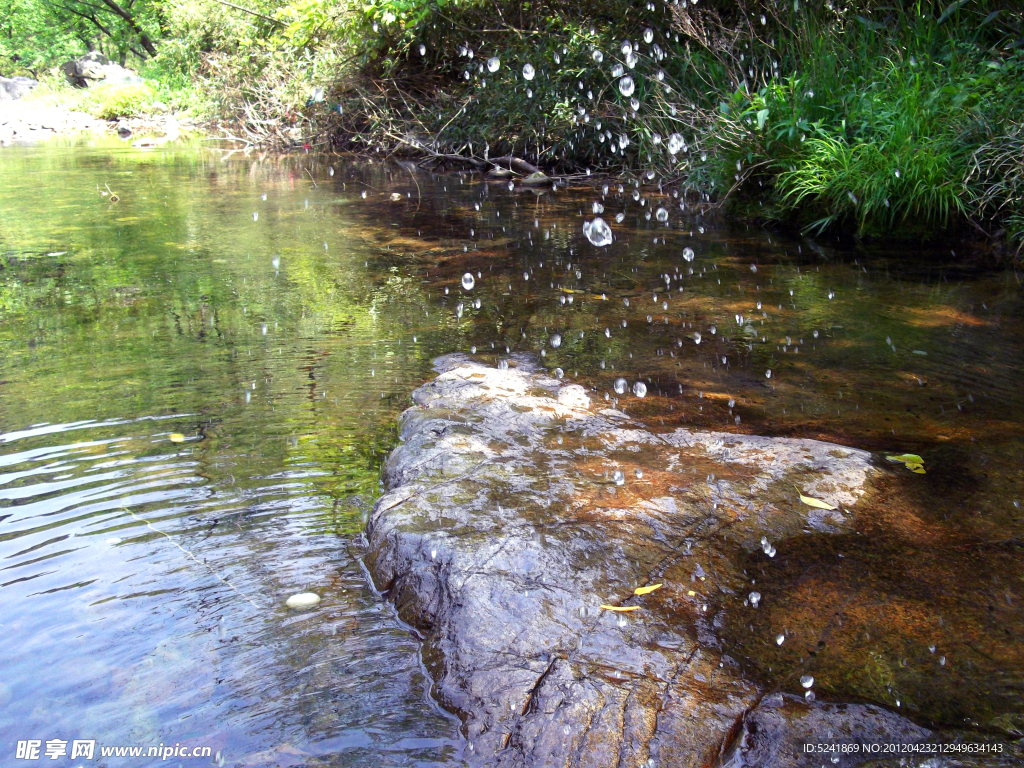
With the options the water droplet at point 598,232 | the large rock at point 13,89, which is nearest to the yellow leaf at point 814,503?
the water droplet at point 598,232

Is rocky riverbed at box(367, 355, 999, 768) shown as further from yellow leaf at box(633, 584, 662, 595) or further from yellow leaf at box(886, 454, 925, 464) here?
yellow leaf at box(886, 454, 925, 464)

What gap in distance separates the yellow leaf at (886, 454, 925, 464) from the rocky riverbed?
0.15m

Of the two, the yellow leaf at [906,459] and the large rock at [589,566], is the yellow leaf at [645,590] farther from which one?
the yellow leaf at [906,459]

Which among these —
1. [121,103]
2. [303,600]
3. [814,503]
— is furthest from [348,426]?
[121,103]

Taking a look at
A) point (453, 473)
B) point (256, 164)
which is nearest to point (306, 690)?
point (453, 473)

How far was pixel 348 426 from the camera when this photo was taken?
3309 mm

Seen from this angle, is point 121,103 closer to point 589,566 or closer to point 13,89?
point 13,89

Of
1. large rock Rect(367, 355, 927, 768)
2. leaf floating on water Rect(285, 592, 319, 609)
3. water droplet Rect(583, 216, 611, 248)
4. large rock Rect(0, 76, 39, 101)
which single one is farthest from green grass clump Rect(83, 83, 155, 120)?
leaf floating on water Rect(285, 592, 319, 609)

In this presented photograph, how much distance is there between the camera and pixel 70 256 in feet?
21.1

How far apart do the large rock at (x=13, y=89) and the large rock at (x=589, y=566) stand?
35.3 metres

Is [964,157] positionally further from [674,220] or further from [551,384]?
[551,384]

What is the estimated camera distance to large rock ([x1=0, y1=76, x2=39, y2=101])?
30.7 metres

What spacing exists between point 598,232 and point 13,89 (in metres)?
33.2

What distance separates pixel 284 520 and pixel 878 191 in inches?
206
